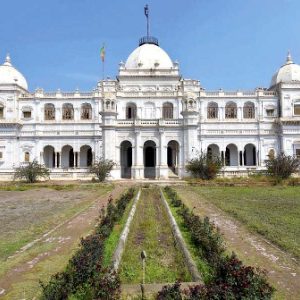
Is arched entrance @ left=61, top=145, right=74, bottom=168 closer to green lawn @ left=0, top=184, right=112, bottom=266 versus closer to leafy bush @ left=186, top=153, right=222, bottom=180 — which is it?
leafy bush @ left=186, top=153, right=222, bottom=180

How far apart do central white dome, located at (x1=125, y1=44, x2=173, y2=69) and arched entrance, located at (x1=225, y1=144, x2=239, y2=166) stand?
15335mm

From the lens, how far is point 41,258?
912cm

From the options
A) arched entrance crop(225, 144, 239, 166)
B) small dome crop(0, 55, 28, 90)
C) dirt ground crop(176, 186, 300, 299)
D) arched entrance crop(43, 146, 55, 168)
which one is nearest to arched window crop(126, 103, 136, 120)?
arched entrance crop(43, 146, 55, 168)

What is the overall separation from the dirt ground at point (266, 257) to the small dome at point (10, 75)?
4777 cm

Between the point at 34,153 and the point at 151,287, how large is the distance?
158ft

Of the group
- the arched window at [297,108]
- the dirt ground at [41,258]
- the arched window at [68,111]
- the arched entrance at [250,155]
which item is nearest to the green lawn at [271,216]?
the dirt ground at [41,258]

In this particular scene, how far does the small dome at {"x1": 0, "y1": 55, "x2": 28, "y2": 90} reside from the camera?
5344 centimetres

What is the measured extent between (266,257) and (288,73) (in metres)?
49.6

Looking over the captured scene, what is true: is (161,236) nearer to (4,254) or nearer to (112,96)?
(4,254)

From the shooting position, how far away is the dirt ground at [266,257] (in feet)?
23.2

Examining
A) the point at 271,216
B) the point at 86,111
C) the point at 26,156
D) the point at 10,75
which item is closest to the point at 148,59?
the point at 86,111

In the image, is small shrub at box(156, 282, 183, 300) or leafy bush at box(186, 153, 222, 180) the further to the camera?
leafy bush at box(186, 153, 222, 180)

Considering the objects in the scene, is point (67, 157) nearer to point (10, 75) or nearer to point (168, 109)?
point (10, 75)

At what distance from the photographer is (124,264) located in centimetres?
853
